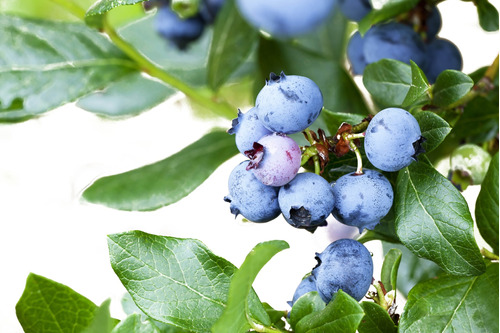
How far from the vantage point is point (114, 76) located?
45.8 inches

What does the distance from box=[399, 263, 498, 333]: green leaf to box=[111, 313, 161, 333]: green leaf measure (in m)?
0.27

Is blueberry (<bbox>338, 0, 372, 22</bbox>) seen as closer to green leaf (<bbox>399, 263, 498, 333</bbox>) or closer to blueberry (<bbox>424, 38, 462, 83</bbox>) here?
blueberry (<bbox>424, 38, 462, 83</bbox>)

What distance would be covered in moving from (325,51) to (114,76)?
0.41 metres

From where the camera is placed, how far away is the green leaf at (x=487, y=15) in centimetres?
88

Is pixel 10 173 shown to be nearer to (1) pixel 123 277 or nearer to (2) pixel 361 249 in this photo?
(1) pixel 123 277

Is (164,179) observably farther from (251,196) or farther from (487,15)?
(487,15)

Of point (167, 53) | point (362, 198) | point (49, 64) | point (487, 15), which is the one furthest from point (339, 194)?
point (167, 53)

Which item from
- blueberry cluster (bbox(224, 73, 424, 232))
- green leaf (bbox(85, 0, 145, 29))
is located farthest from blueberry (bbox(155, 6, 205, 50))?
blueberry cluster (bbox(224, 73, 424, 232))

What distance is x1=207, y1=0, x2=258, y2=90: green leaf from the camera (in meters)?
1.14

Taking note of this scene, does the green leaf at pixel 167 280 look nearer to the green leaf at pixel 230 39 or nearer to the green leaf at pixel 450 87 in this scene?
the green leaf at pixel 450 87

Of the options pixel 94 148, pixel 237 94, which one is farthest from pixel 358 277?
pixel 94 148

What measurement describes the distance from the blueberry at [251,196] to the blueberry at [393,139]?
0.37 ft

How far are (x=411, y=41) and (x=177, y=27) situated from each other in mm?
437

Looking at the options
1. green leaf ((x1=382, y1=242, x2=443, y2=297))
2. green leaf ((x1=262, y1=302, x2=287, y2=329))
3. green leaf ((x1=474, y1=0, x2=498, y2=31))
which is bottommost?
green leaf ((x1=382, y1=242, x2=443, y2=297))
